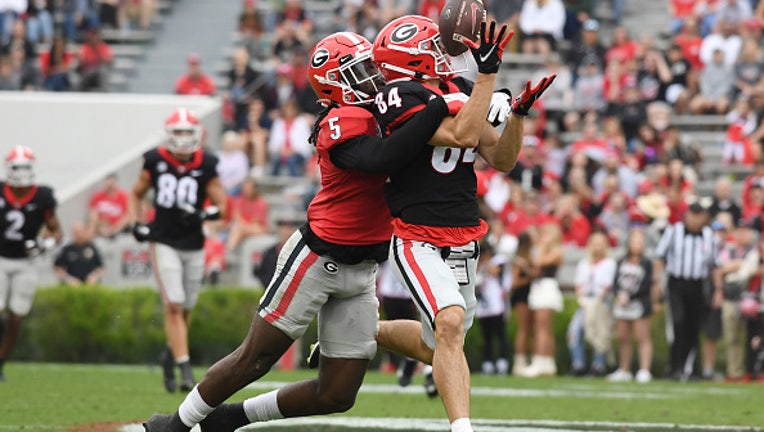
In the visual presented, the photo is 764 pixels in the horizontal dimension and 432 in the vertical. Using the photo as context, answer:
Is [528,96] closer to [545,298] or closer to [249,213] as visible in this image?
Answer: [545,298]

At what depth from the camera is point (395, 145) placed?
620 cm

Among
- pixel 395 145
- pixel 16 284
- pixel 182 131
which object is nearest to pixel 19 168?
pixel 16 284

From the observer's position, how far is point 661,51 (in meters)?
18.7

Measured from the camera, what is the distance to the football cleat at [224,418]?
6.84 meters

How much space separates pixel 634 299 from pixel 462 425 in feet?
28.9

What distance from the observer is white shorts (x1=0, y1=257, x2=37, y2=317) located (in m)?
12.0

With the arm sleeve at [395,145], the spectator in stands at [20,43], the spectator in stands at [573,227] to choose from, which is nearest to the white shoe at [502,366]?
the spectator in stands at [573,227]

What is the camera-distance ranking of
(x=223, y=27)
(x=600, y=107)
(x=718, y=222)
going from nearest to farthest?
(x=718, y=222) → (x=600, y=107) → (x=223, y=27)

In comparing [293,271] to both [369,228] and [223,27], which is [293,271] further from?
[223,27]

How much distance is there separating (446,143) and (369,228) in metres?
0.57

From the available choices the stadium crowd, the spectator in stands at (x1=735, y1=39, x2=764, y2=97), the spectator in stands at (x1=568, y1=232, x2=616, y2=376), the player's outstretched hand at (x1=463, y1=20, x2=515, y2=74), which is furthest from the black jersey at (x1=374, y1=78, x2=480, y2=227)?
the spectator in stands at (x1=735, y1=39, x2=764, y2=97)

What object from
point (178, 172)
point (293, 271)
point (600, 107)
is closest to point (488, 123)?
point (293, 271)

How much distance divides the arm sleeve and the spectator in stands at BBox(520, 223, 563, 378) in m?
8.85

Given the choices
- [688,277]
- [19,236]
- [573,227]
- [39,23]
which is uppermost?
[39,23]
